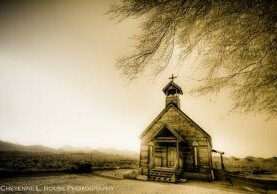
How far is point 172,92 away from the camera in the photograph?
2150 cm

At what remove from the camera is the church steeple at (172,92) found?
20.8 m

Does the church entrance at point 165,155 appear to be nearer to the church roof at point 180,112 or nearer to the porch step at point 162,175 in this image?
the church roof at point 180,112

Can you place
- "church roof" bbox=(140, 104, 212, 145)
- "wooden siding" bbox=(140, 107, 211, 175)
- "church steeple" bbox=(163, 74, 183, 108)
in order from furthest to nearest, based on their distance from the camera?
"church steeple" bbox=(163, 74, 183, 108), "church roof" bbox=(140, 104, 212, 145), "wooden siding" bbox=(140, 107, 211, 175)

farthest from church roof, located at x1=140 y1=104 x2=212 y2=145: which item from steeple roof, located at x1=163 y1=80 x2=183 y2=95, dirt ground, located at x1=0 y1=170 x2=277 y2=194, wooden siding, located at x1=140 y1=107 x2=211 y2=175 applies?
dirt ground, located at x1=0 y1=170 x2=277 y2=194

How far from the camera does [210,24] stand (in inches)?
140

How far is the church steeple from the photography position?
20.8 m

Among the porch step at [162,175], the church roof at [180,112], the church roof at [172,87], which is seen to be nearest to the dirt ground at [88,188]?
the porch step at [162,175]

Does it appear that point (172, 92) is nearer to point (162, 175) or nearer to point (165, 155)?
Answer: point (165, 155)

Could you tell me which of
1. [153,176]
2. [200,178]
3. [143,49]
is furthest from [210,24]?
[200,178]

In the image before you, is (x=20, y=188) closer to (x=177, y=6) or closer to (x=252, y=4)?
(x=177, y=6)

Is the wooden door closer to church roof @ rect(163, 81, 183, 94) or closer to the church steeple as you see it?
the church steeple

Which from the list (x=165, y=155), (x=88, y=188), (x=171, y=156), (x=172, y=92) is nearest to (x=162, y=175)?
(x=171, y=156)

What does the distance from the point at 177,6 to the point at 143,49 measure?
37.6 inches

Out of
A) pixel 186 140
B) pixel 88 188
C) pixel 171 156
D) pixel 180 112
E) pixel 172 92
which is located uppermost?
pixel 172 92
